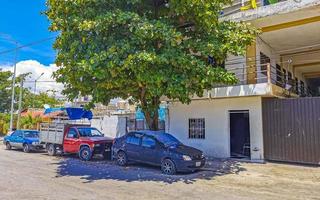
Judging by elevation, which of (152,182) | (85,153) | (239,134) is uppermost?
(239,134)

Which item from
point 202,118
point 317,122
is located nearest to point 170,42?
point 202,118

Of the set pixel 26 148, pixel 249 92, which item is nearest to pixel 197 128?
pixel 249 92

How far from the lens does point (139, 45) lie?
11445mm

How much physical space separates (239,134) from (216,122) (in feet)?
5.33

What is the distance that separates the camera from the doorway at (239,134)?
16.0 meters

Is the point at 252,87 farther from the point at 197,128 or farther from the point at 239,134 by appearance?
the point at 197,128

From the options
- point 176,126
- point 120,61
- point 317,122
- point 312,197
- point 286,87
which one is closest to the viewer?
point 312,197

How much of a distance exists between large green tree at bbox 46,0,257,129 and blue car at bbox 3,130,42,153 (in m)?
8.72

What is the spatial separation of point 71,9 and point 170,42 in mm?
4329

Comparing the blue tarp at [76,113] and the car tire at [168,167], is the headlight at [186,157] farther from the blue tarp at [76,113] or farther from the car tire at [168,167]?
the blue tarp at [76,113]

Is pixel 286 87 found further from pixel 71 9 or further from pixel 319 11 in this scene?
pixel 71 9

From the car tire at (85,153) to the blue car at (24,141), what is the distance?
530 centimetres

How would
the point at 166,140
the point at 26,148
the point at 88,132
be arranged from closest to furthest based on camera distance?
the point at 166,140 → the point at 88,132 → the point at 26,148

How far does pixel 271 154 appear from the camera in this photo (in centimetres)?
1445
